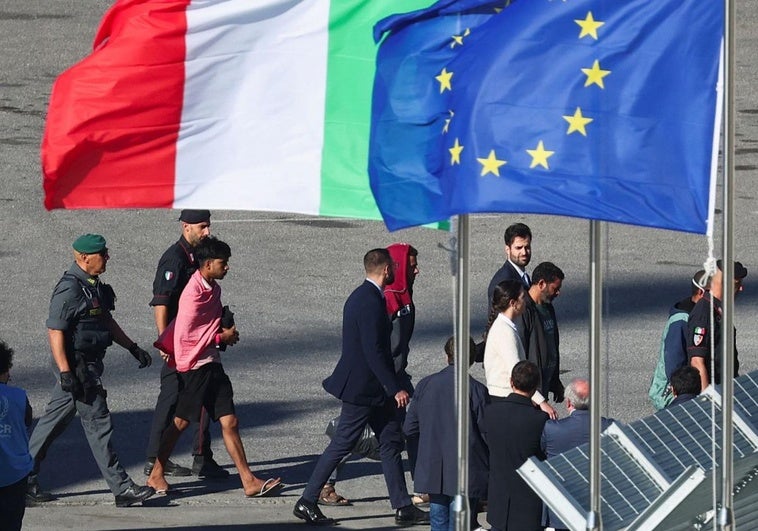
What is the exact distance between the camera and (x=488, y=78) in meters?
6.95

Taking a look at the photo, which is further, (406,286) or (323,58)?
(406,286)

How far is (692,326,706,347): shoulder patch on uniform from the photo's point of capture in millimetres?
10711

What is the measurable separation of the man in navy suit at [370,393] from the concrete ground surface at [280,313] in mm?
251

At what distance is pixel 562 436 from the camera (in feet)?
29.0

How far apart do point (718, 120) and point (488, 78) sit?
1.02m

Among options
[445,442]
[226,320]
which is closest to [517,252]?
[226,320]

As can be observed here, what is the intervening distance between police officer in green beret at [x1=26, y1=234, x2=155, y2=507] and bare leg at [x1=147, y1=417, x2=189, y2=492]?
23cm

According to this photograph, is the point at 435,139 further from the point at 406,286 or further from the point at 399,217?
the point at 406,286

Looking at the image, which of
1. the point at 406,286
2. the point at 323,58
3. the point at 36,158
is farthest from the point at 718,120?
the point at 36,158

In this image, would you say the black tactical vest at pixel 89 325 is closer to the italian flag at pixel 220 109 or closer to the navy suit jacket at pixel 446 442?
the navy suit jacket at pixel 446 442

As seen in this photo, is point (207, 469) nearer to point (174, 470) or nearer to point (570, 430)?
point (174, 470)

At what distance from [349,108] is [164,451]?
382 centimetres

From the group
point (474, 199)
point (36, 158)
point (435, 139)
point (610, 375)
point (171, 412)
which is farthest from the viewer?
point (36, 158)

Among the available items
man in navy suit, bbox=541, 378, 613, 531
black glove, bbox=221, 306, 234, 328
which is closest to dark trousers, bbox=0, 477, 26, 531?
black glove, bbox=221, 306, 234, 328
